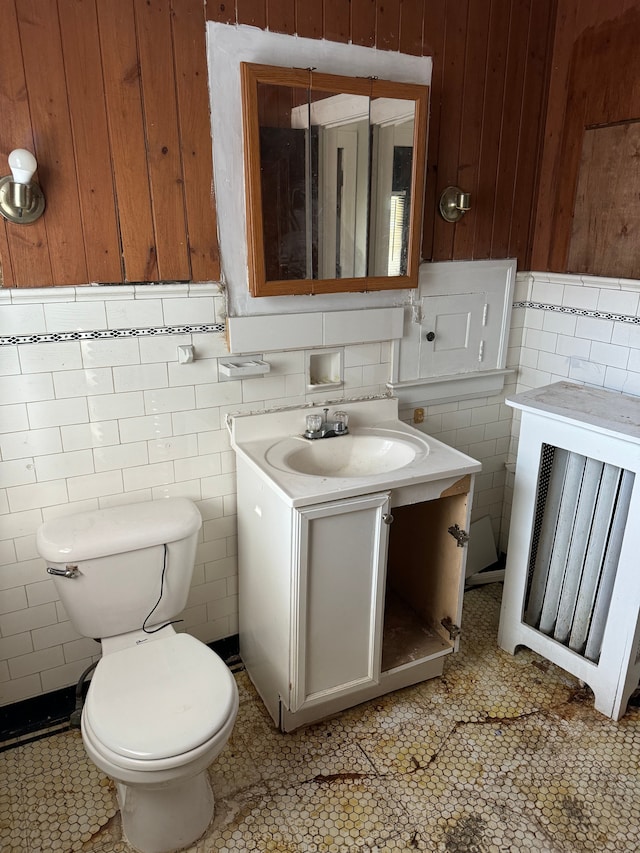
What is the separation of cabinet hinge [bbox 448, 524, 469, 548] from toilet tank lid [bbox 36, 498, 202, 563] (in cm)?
84

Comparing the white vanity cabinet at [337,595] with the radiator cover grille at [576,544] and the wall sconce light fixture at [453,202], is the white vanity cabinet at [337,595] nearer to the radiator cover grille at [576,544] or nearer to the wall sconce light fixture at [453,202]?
the radiator cover grille at [576,544]

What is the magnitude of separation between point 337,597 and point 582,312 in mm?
1470

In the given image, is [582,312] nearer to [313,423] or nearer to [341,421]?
[341,421]

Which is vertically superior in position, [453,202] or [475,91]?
[475,91]

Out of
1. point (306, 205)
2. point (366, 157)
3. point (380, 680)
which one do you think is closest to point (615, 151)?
point (366, 157)

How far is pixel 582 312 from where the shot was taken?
240cm

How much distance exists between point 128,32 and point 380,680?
6.91 feet

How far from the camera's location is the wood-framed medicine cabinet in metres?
1.86

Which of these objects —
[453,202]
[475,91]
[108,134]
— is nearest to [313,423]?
[453,202]

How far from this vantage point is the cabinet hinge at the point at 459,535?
2.04 meters

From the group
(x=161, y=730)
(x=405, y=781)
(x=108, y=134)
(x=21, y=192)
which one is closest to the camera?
(x=161, y=730)

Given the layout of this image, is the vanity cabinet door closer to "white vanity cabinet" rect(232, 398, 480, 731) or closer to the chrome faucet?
"white vanity cabinet" rect(232, 398, 480, 731)

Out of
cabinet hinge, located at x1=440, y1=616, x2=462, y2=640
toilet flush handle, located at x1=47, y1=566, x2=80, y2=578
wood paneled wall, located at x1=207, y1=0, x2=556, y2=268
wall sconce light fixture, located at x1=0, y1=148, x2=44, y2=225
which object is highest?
wood paneled wall, located at x1=207, y1=0, x2=556, y2=268

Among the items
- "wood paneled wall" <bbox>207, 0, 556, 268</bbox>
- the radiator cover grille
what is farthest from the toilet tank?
"wood paneled wall" <bbox>207, 0, 556, 268</bbox>
